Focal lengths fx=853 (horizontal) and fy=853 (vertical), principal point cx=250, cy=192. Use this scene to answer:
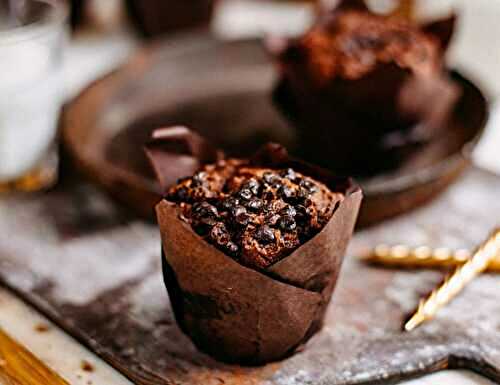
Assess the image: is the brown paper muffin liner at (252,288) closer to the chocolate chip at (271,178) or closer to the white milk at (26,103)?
the chocolate chip at (271,178)

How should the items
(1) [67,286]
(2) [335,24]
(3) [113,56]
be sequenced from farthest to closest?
(3) [113,56] → (2) [335,24] → (1) [67,286]

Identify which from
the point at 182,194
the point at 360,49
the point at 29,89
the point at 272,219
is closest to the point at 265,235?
the point at 272,219

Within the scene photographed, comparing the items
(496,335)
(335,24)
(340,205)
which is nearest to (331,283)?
(340,205)

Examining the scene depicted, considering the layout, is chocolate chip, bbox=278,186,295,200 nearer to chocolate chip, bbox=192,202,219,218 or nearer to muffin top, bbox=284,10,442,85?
chocolate chip, bbox=192,202,219,218

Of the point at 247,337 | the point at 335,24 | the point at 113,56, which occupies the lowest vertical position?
the point at 113,56

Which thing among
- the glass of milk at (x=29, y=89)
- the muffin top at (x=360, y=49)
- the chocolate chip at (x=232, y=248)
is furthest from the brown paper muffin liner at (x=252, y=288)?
the glass of milk at (x=29, y=89)

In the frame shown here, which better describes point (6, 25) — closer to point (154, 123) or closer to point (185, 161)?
point (154, 123)
